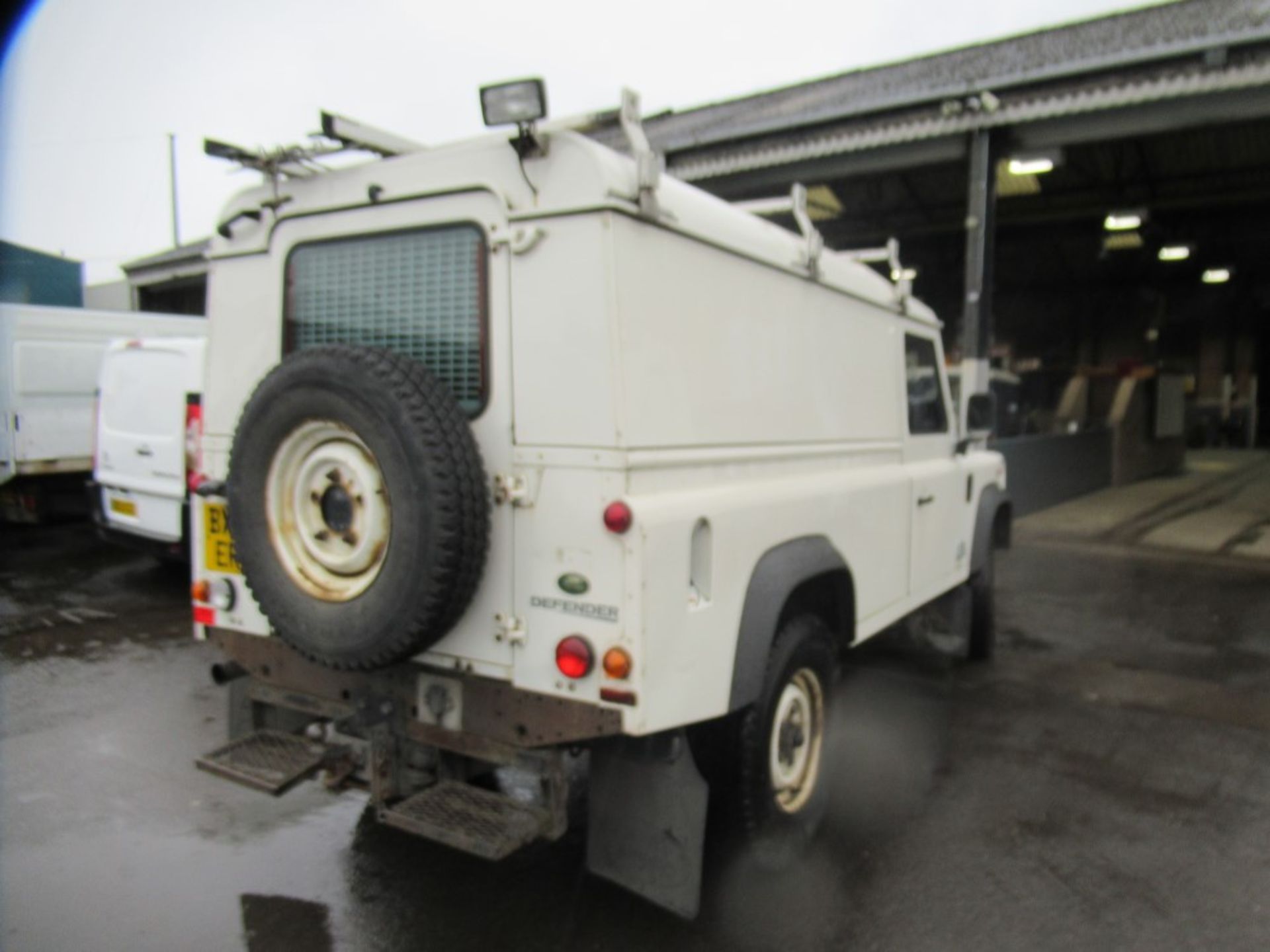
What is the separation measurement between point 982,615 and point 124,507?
6845 mm

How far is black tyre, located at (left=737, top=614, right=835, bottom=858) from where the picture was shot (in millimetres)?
3090

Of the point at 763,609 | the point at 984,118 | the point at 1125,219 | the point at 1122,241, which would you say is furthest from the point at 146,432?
the point at 1122,241

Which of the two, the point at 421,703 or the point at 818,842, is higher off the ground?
the point at 421,703

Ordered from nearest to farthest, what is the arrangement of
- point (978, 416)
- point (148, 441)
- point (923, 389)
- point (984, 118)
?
point (923, 389) < point (978, 416) < point (148, 441) < point (984, 118)

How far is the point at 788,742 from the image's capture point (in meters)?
3.42

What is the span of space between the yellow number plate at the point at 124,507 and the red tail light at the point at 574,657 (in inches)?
248

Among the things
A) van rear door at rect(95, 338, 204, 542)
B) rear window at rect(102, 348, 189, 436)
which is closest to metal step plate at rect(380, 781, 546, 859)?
van rear door at rect(95, 338, 204, 542)

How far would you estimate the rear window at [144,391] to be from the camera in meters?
7.31

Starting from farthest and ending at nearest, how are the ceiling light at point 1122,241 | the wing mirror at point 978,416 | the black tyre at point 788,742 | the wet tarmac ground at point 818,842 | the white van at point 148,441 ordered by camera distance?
1. the ceiling light at point 1122,241
2. the white van at point 148,441
3. the wing mirror at point 978,416
4. the black tyre at point 788,742
5. the wet tarmac ground at point 818,842

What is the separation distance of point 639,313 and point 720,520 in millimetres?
681

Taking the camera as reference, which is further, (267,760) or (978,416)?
(978,416)

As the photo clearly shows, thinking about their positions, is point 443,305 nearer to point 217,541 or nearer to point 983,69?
point 217,541

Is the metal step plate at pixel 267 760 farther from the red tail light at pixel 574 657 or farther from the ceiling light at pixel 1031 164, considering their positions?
the ceiling light at pixel 1031 164

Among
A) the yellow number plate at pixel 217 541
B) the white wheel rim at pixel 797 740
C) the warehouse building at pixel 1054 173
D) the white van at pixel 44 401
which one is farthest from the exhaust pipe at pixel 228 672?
the white van at pixel 44 401
